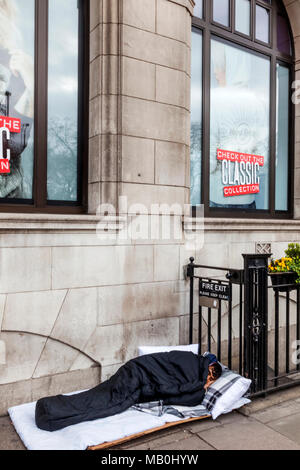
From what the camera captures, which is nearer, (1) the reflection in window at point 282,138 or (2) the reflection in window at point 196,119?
(2) the reflection in window at point 196,119

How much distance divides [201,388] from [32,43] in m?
4.48

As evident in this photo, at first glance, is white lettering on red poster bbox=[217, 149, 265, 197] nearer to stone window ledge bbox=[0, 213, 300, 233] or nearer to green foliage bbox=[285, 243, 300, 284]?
stone window ledge bbox=[0, 213, 300, 233]

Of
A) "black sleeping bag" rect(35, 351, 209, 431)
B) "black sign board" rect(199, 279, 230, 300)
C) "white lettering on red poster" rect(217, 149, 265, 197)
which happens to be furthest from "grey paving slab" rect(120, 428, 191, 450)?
"white lettering on red poster" rect(217, 149, 265, 197)

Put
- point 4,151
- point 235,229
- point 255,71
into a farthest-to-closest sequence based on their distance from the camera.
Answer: point 255,71 → point 235,229 → point 4,151

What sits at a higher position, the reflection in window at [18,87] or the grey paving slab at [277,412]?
the reflection in window at [18,87]

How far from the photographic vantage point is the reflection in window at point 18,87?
4.72 m

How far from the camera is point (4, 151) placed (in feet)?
15.4

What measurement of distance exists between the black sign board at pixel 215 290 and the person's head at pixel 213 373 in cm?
80

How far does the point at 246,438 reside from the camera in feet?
12.5

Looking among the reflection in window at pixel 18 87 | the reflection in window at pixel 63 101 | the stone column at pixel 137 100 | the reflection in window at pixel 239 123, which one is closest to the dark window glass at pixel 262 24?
the reflection in window at pixel 239 123

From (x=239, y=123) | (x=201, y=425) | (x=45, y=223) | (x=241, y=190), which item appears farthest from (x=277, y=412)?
(x=239, y=123)

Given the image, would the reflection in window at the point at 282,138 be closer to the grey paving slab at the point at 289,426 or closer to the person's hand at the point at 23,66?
the grey paving slab at the point at 289,426
